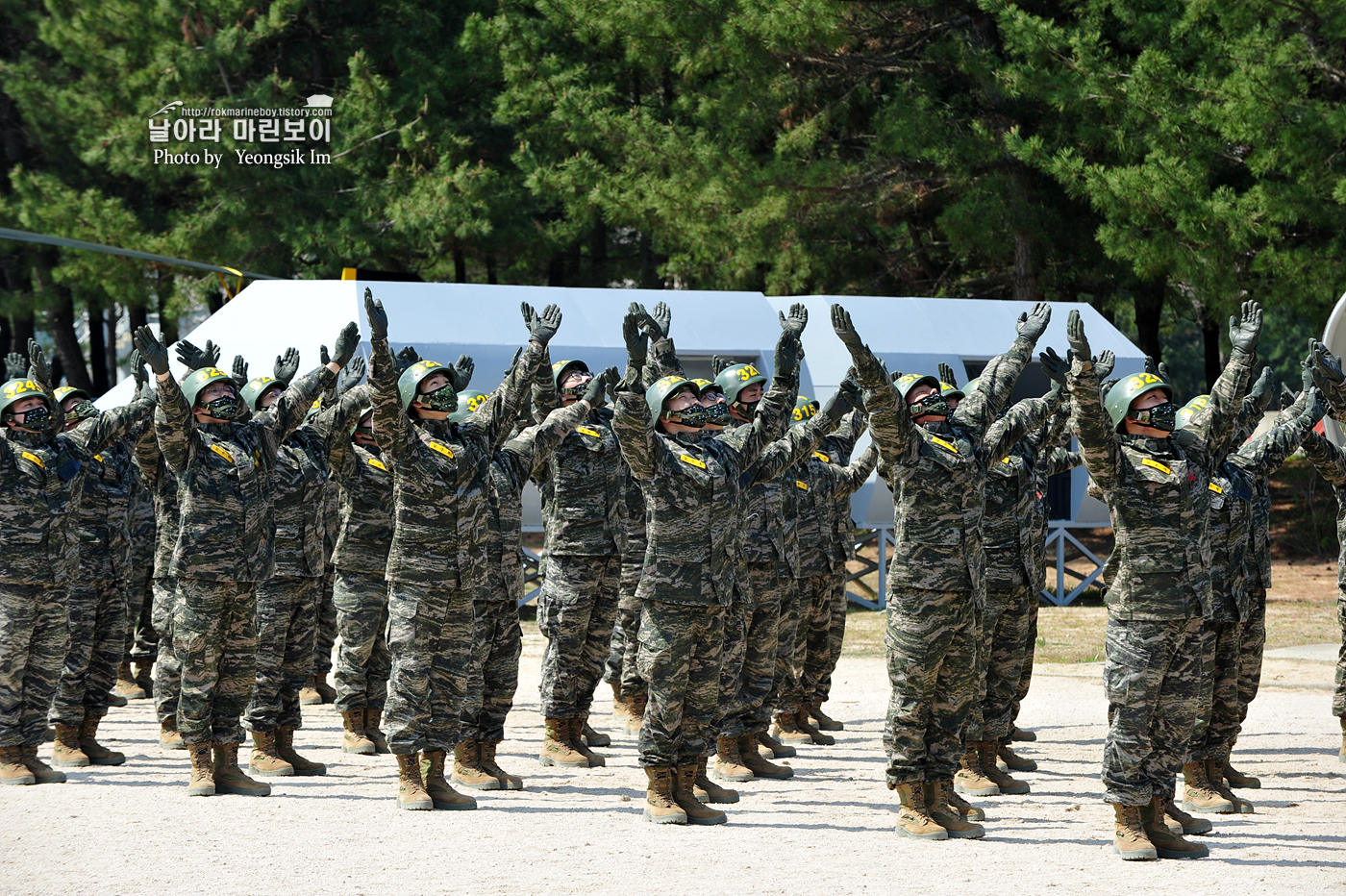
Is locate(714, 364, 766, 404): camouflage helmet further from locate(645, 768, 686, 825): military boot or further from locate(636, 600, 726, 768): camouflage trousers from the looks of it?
locate(645, 768, 686, 825): military boot

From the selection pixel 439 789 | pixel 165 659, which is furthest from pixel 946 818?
pixel 165 659

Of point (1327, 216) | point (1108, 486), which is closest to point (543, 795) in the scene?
point (1108, 486)

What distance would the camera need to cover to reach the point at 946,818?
23.5ft

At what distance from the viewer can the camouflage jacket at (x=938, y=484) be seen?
703 cm

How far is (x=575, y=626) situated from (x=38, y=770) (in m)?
3.16

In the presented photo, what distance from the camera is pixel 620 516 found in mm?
9625

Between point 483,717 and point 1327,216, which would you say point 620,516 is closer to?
point 483,717

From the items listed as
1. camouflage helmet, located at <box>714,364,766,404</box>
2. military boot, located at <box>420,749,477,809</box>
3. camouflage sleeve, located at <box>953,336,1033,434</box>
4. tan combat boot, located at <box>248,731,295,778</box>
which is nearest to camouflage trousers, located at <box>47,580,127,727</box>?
tan combat boot, located at <box>248,731,295,778</box>

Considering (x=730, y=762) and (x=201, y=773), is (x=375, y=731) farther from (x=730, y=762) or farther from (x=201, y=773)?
(x=730, y=762)

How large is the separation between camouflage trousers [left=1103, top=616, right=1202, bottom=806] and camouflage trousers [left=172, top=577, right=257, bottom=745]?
14.7ft

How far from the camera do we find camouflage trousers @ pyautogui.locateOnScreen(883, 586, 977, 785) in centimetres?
702

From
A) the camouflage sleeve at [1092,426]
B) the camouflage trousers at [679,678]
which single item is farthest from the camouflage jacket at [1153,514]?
the camouflage trousers at [679,678]

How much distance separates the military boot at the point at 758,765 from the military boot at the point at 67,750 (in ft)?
12.8

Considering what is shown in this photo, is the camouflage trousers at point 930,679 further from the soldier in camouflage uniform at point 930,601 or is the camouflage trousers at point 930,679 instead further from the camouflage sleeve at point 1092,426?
the camouflage sleeve at point 1092,426
